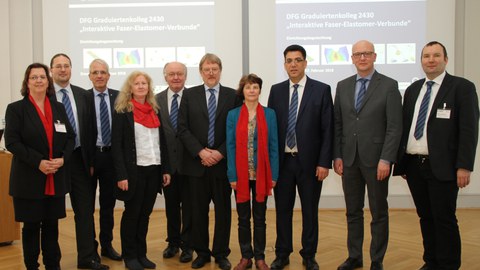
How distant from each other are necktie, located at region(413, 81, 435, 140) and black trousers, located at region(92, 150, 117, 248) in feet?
7.61

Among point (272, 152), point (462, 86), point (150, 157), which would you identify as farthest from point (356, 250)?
point (150, 157)

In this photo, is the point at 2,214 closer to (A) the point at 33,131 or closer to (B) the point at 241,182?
(A) the point at 33,131

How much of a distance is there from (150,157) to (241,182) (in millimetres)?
691

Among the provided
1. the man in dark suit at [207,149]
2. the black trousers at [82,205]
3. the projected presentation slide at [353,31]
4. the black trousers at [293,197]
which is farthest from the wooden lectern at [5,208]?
the projected presentation slide at [353,31]

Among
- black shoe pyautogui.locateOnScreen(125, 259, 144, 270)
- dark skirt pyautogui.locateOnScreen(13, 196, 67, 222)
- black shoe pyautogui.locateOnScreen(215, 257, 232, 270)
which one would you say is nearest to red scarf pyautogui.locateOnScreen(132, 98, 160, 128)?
dark skirt pyautogui.locateOnScreen(13, 196, 67, 222)

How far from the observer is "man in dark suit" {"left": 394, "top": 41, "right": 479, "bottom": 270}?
3.21 m

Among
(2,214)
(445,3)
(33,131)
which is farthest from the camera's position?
(445,3)

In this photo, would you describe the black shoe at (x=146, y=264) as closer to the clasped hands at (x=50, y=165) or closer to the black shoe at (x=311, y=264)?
the clasped hands at (x=50, y=165)

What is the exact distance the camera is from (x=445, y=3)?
5934 mm

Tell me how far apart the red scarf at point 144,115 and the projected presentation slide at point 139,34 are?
2622mm

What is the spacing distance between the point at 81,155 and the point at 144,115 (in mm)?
571

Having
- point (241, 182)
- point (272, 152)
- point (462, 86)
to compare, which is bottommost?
point (241, 182)

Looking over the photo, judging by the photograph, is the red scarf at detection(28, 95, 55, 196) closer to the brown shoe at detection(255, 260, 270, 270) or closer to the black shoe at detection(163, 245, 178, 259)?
the black shoe at detection(163, 245, 178, 259)

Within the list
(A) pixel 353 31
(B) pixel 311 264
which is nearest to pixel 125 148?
(B) pixel 311 264
